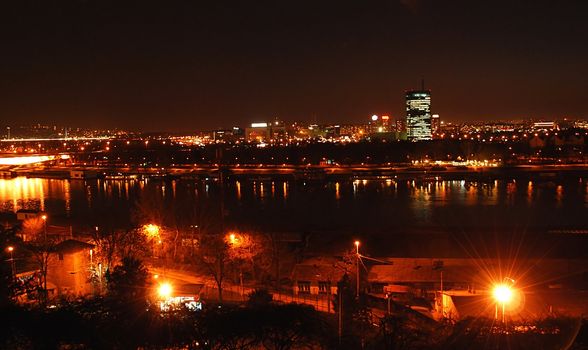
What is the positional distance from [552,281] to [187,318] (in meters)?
2.67

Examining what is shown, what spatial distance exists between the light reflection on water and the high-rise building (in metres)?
21.9

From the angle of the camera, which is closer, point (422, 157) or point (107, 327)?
point (107, 327)

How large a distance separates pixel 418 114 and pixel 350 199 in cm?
2565

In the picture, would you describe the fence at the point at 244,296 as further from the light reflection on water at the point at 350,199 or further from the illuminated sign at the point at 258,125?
the illuminated sign at the point at 258,125

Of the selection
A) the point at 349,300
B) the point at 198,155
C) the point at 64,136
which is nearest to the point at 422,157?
the point at 198,155

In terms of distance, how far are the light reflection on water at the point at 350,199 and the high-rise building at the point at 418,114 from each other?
21871 mm

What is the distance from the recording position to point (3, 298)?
1.52 metres

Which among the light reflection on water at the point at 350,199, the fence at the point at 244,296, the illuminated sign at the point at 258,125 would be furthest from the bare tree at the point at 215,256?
the illuminated sign at the point at 258,125

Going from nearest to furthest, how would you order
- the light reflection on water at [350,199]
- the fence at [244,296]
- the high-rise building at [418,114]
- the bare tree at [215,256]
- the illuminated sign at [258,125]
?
the fence at [244,296], the bare tree at [215,256], the light reflection on water at [350,199], the high-rise building at [418,114], the illuminated sign at [258,125]

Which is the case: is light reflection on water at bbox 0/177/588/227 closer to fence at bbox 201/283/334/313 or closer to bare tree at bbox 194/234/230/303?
bare tree at bbox 194/234/230/303

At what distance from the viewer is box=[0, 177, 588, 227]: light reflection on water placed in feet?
22.4

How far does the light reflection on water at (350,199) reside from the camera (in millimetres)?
6816

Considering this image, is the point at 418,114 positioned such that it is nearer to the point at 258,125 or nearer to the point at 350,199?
the point at 258,125

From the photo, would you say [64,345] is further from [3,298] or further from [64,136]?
[64,136]
